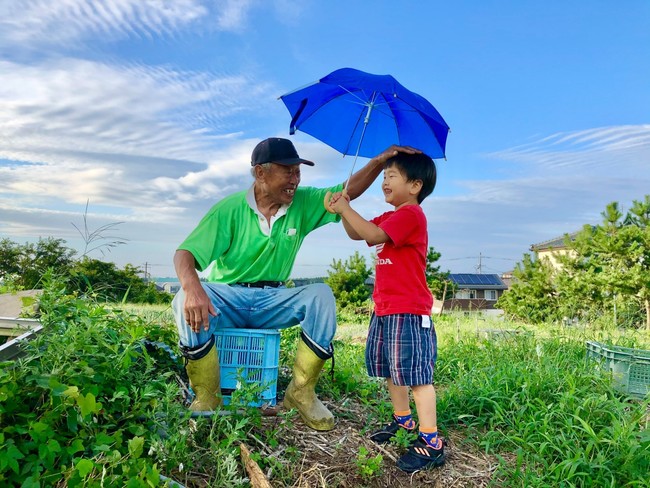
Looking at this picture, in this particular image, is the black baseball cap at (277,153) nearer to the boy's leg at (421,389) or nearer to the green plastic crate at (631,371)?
the boy's leg at (421,389)

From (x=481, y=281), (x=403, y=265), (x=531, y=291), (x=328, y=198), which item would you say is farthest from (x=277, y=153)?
(x=481, y=281)

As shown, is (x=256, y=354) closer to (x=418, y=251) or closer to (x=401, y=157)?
(x=418, y=251)

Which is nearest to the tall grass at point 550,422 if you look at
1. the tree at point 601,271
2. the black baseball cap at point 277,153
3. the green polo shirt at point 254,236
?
the green polo shirt at point 254,236

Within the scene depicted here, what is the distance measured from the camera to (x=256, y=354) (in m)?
3.30

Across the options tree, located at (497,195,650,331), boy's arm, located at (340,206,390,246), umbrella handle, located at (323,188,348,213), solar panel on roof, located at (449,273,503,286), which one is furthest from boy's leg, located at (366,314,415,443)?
solar panel on roof, located at (449,273,503,286)

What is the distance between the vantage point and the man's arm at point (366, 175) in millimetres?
3379

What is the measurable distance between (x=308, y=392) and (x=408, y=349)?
67 centimetres

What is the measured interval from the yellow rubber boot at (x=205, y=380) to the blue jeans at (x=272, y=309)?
0.34ft

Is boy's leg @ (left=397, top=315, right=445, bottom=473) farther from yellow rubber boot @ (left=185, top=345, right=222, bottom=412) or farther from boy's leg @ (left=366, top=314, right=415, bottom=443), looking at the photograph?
yellow rubber boot @ (left=185, top=345, right=222, bottom=412)

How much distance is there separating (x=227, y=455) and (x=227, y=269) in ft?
→ 4.01

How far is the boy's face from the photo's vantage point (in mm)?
3141

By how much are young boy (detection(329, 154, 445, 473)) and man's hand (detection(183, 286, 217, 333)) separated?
2.80 feet

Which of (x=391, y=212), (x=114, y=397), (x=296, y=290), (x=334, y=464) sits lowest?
(x=334, y=464)

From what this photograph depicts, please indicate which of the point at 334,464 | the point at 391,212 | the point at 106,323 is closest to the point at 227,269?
the point at 106,323
